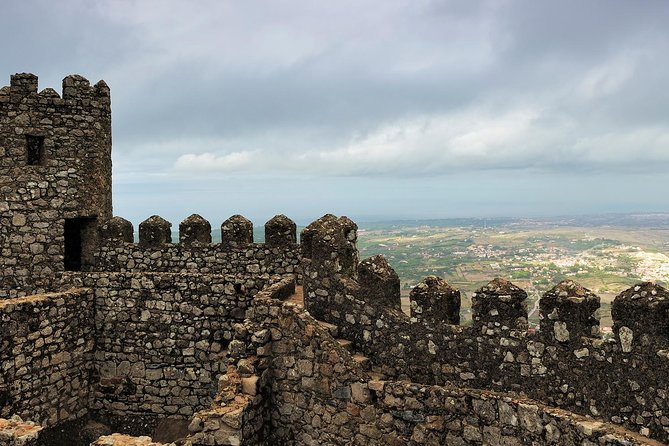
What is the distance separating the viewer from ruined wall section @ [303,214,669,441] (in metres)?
5.41

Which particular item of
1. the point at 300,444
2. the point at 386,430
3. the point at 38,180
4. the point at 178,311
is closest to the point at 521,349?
the point at 386,430

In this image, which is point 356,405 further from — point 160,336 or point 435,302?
point 160,336

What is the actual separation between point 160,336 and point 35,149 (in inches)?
197

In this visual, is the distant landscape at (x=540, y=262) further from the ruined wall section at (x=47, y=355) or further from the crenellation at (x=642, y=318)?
the ruined wall section at (x=47, y=355)

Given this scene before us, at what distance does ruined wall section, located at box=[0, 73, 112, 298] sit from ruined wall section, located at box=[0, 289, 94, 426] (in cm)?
154

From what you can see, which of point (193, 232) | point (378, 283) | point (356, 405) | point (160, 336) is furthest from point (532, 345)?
point (193, 232)

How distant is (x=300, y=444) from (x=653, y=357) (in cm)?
480

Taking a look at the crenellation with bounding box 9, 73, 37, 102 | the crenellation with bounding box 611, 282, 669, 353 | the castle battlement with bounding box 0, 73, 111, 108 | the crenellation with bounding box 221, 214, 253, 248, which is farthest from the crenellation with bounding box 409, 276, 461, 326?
the crenellation with bounding box 9, 73, 37, 102

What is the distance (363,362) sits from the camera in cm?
746

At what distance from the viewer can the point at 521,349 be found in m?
6.26

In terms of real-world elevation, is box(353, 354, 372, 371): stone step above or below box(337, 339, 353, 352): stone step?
below

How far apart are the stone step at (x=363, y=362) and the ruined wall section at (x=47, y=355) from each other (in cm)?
623

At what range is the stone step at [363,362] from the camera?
7.43 meters

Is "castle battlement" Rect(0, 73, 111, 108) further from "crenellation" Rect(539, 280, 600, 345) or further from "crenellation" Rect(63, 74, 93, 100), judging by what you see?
"crenellation" Rect(539, 280, 600, 345)
